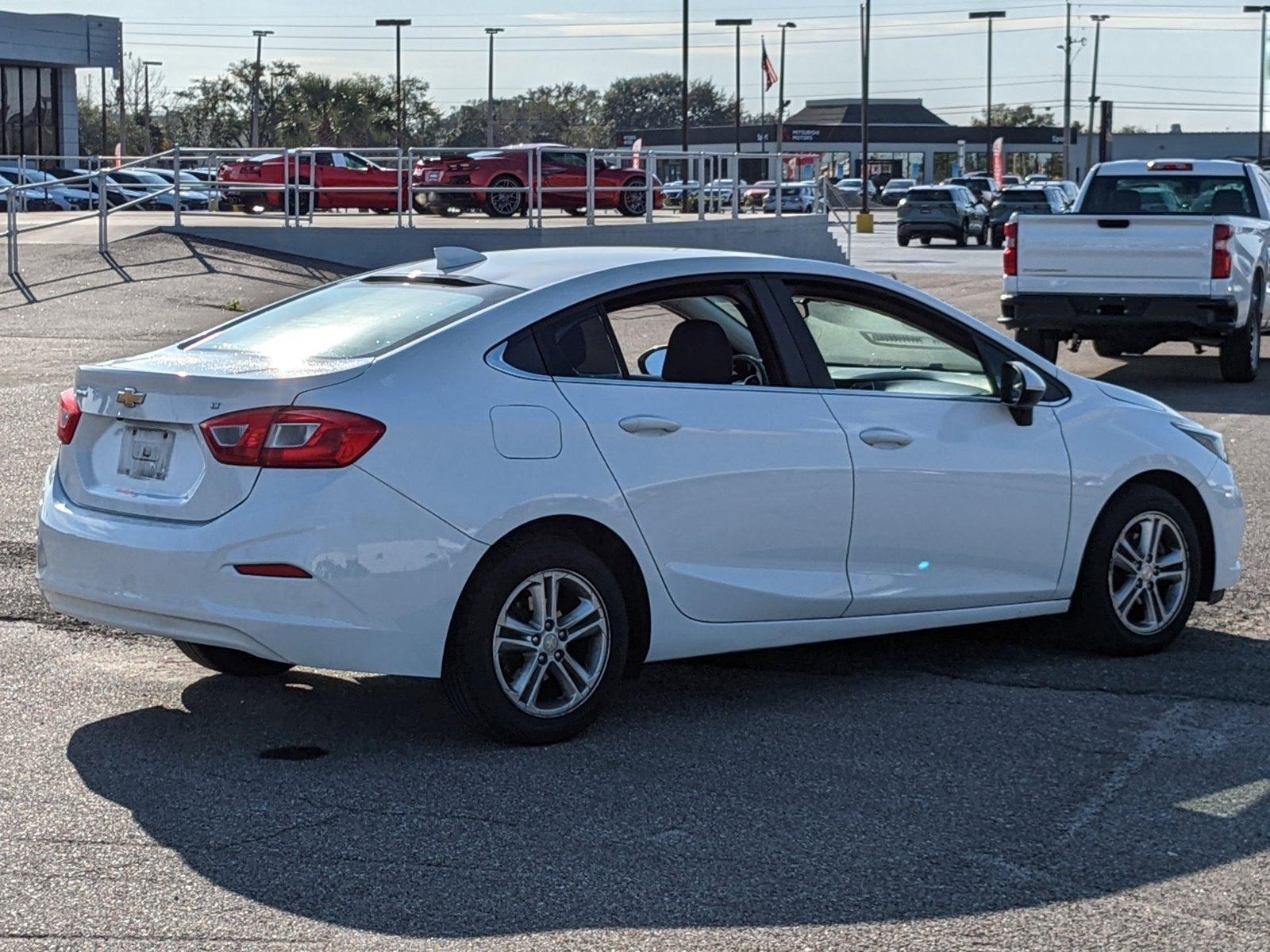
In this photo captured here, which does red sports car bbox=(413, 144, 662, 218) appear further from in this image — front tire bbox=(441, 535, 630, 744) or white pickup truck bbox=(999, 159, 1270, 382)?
front tire bbox=(441, 535, 630, 744)

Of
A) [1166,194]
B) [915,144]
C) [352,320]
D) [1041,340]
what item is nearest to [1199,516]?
[352,320]

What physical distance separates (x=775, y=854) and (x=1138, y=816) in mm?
1047

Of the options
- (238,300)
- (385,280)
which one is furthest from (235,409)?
(238,300)

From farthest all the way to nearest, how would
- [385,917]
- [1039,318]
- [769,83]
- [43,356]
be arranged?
[769,83] < [43,356] < [1039,318] < [385,917]

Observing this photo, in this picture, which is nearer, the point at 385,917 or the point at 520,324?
the point at 385,917

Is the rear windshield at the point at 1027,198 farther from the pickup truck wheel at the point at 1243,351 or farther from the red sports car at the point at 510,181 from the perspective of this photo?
the pickup truck wheel at the point at 1243,351

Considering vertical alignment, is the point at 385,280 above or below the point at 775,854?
above

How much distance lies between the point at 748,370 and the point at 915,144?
114 meters

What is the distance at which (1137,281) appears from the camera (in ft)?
51.7

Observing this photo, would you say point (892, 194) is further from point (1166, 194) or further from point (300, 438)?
point (300, 438)

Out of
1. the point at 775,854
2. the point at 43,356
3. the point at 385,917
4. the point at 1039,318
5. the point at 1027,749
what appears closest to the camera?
the point at 385,917

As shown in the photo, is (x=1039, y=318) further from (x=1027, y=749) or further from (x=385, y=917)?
(x=385, y=917)

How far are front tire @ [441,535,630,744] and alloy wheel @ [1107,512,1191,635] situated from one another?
6.94ft

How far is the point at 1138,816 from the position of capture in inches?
197
